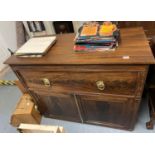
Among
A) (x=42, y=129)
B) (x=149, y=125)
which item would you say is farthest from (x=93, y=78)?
(x=149, y=125)

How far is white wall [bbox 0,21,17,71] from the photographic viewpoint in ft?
7.89

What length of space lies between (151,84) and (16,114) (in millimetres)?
1313

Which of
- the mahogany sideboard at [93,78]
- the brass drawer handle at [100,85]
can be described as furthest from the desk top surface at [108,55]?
the brass drawer handle at [100,85]

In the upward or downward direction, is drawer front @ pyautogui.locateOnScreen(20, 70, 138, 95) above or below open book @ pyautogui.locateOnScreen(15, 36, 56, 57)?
below

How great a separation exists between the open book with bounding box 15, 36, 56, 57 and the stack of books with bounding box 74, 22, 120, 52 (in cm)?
24

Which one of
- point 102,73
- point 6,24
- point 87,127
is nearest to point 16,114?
point 87,127

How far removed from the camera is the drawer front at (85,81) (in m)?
0.94

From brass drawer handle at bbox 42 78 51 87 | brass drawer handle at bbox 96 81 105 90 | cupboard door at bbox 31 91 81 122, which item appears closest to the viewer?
brass drawer handle at bbox 96 81 105 90

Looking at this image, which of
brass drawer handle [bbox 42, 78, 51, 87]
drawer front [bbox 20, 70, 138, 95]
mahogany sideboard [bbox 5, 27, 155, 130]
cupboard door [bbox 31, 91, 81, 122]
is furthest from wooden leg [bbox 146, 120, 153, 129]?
brass drawer handle [bbox 42, 78, 51, 87]

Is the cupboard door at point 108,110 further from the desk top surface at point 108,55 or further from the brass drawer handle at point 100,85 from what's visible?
the desk top surface at point 108,55

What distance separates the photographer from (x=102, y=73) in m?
0.95

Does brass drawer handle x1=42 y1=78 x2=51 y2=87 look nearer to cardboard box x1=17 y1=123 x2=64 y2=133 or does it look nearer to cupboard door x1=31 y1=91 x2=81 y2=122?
cupboard door x1=31 y1=91 x2=81 y2=122
